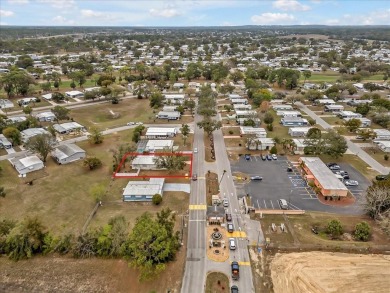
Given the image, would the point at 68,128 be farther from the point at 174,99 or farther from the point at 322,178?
the point at 322,178

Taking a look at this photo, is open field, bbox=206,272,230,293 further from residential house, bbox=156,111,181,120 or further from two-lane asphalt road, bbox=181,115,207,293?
residential house, bbox=156,111,181,120

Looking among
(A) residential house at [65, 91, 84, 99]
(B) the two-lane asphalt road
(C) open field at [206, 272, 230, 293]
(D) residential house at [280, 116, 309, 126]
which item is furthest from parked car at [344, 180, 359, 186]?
(A) residential house at [65, 91, 84, 99]

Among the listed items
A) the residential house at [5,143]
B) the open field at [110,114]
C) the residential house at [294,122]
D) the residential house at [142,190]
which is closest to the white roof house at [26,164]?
the residential house at [5,143]

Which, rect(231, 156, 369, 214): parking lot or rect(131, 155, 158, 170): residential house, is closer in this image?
rect(231, 156, 369, 214): parking lot

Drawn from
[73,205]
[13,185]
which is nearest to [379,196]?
[73,205]

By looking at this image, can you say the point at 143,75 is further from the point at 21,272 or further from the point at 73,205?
the point at 21,272

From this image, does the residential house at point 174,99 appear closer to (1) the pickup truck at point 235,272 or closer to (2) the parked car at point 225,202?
(2) the parked car at point 225,202
